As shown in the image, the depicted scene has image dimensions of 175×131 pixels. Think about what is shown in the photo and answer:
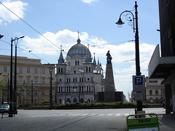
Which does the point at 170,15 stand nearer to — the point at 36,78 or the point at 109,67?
the point at 109,67

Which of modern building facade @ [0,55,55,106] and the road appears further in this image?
modern building facade @ [0,55,55,106]

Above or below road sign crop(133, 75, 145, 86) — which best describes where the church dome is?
above

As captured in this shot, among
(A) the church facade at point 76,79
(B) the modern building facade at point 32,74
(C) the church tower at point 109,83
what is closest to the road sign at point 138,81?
(C) the church tower at point 109,83

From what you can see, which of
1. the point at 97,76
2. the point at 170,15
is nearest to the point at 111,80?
the point at 170,15

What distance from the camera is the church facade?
190 m

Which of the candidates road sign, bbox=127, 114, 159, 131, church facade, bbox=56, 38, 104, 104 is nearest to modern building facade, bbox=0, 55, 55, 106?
church facade, bbox=56, 38, 104, 104

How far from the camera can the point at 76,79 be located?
195 metres

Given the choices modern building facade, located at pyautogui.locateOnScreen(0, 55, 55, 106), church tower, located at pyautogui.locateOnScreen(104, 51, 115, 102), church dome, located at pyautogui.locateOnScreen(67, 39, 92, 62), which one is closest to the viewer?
church tower, located at pyautogui.locateOnScreen(104, 51, 115, 102)

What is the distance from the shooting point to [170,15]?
43.0 m

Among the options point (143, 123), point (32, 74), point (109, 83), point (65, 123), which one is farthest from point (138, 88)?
point (32, 74)

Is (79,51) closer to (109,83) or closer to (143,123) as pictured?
(109,83)

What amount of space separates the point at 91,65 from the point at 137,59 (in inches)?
6418

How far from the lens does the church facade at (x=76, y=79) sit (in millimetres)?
189750

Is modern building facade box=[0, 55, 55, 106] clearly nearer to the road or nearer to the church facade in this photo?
the church facade
